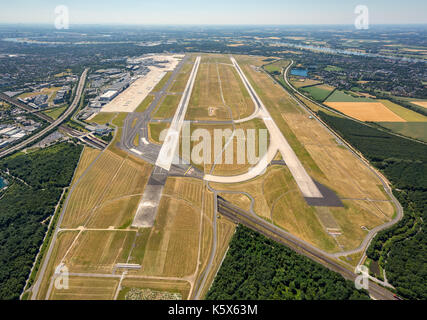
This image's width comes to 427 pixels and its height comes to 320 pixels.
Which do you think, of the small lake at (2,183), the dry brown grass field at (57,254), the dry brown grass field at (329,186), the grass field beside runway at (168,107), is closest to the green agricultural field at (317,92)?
the dry brown grass field at (329,186)

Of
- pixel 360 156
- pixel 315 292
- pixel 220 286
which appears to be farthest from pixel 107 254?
pixel 360 156

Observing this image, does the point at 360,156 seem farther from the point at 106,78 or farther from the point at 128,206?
the point at 106,78

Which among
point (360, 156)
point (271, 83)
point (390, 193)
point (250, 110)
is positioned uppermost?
point (271, 83)

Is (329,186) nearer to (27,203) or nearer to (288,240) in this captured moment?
(288,240)

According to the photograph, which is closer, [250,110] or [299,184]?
[299,184]

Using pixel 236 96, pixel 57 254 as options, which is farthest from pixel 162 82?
pixel 57 254

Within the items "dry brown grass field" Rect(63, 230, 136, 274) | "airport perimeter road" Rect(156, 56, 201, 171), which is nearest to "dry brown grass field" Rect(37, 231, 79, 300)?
"dry brown grass field" Rect(63, 230, 136, 274)

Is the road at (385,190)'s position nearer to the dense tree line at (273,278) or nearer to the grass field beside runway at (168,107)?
the dense tree line at (273,278)
